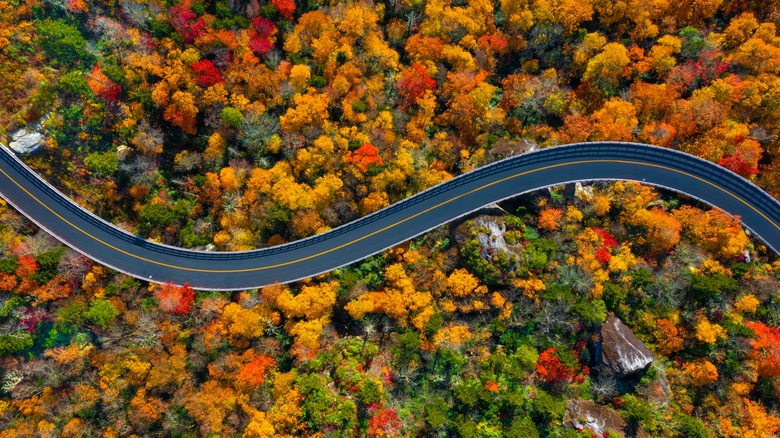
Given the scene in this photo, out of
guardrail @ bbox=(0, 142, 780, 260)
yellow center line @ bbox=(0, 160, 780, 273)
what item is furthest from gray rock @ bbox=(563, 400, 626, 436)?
guardrail @ bbox=(0, 142, 780, 260)

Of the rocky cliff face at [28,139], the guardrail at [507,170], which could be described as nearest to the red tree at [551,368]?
the guardrail at [507,170]

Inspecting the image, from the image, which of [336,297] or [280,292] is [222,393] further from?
[336,297]

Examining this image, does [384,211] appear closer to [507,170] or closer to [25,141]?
[507,170]

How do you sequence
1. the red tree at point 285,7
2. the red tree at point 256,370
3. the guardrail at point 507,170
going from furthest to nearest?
the red tree at point 285,7 < the guardrail at point 507,170 < the red tree at point 256,370

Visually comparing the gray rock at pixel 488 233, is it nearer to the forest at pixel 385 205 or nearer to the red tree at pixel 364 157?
the forest at pixel 385 205

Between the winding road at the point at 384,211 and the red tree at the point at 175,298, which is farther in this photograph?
the winding road at the point at 384,211

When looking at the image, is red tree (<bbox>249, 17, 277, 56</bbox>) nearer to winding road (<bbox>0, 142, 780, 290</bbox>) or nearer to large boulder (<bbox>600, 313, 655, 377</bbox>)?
winding road (<bbox>0, 142, 780, 290</bbox>)
